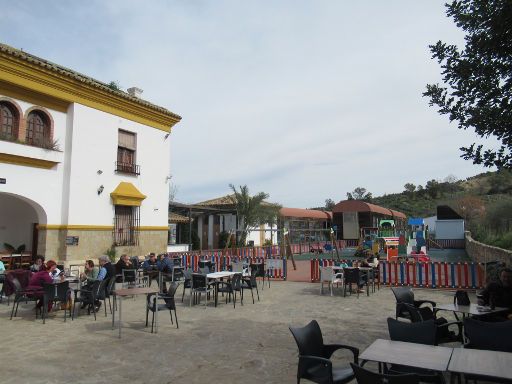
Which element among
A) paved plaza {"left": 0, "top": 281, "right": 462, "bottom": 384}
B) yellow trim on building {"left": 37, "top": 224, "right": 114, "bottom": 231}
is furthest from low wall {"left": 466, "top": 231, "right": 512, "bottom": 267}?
yellow trim on building {"left": 37, "top": 224, "right": 114, "bottom": 231}

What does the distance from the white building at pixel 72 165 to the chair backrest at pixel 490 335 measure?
1430 centimetres

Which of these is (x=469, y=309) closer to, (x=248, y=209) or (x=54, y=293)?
(x=54, y=293)

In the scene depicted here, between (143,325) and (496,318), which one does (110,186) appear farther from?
(496,318)

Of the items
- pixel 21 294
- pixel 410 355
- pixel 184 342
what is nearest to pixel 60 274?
pixel 21 294

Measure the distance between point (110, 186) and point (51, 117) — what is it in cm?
353

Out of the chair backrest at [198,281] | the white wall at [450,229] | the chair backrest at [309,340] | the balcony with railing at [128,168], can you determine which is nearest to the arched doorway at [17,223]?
the balcony with railing at [128,168]

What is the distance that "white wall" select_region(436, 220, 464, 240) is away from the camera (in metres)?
35.9

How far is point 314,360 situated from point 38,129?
14541 mm

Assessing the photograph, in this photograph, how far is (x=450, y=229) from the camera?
36.4 meters

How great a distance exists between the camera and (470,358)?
3604 mm

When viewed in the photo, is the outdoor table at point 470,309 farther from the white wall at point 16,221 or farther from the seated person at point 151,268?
the white wall at point 16,221

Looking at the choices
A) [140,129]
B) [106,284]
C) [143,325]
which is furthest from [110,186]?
[143,325]

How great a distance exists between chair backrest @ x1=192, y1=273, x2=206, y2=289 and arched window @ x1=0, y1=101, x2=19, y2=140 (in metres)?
8.84

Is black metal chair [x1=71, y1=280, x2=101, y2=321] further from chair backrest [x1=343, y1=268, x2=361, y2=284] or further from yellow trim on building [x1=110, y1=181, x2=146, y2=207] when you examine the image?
yellow trim on building [x1=110, y1=181, x2=146, y2=207]
